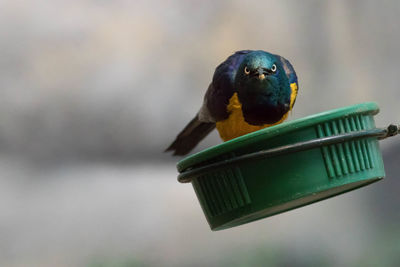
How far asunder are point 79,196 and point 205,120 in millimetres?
859

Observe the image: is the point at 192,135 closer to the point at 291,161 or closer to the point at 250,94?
the point at 250,94

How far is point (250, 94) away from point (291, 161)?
2.10 feet

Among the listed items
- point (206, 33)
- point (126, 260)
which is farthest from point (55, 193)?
point (206, 33)

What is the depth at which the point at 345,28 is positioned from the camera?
2896 millimetres

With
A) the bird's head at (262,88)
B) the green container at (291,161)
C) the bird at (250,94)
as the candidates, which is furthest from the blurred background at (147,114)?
the green container at (291,161)

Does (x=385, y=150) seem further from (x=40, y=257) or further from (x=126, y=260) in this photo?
(x=40, y=257)

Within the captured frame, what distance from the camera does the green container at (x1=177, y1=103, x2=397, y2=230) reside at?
1.10 metres

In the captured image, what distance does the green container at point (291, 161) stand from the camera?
1097mm

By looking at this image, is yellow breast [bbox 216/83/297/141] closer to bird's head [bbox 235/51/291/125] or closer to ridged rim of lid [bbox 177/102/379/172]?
bird's head [bbox 235/51/291/125]

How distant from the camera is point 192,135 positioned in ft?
7.63

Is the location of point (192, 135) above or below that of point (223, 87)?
below

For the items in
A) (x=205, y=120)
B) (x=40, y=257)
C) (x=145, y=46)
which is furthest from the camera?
(x=145, y=46)

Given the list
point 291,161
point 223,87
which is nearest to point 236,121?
point 223,87

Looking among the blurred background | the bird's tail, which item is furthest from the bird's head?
the blurred background
